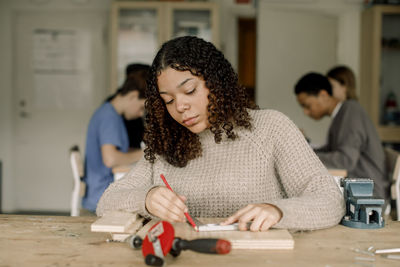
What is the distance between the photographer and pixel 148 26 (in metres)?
4.24

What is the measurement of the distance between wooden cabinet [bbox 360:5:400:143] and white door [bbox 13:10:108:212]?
261 cm

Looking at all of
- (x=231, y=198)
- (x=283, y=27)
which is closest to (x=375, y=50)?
(x=283, y=27)

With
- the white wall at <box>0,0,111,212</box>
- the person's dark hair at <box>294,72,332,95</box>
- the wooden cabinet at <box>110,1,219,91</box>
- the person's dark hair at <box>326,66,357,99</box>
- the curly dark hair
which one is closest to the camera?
the curly dark hair

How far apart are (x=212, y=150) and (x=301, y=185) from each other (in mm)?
312

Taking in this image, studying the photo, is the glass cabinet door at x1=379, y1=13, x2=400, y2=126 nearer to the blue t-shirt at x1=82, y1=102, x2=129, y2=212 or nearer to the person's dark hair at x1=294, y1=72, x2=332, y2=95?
the person's dark hair at x1=294, y1=72, x2=332, y2=95

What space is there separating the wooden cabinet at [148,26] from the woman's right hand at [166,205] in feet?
10.1

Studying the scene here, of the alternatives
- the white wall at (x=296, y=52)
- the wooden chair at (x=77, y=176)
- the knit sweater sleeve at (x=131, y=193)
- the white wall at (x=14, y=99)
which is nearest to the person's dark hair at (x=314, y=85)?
the white wall at (x=296, y=52)

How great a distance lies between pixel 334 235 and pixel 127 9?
3503 mm

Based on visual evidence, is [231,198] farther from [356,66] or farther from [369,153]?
[356,66]

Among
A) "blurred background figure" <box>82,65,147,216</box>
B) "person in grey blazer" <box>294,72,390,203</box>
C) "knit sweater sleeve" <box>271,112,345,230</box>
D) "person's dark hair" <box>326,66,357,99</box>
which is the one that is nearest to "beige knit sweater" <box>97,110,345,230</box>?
"knit sweater sleeve" <box>271,112,345,230</box>

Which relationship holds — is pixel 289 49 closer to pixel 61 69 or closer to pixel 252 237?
pixel 61 69

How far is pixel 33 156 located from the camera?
15.7 ft

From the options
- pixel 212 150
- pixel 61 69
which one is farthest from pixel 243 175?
pixel 61 69

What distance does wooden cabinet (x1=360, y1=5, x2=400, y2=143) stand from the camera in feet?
14.3
